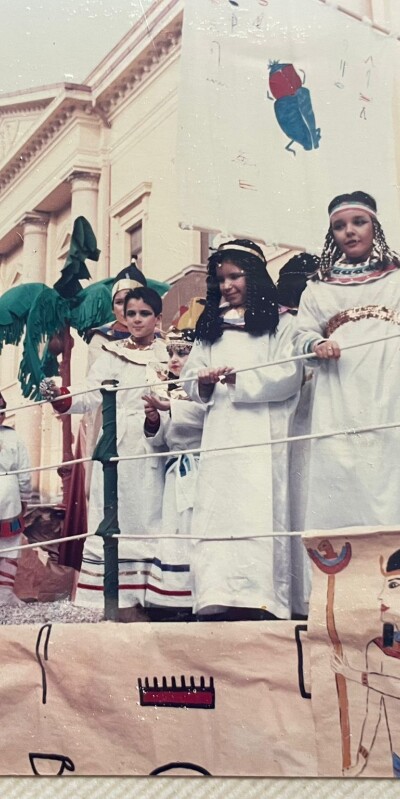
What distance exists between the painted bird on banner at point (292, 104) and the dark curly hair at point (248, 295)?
407mm

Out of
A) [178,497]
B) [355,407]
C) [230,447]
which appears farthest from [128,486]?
[355,407]

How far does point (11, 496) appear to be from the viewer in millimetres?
3016

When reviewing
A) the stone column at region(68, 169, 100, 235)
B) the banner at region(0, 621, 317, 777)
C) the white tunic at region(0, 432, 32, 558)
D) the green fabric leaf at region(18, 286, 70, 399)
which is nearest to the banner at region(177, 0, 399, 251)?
the stone column at region(68, 169, 100, 235)

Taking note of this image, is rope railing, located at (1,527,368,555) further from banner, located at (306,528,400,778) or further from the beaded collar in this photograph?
the beaded collar

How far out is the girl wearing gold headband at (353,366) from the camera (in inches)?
104

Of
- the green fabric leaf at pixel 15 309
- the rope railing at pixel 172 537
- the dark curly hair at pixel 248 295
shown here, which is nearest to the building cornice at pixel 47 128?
the green fabric leaf at pixel 15 309

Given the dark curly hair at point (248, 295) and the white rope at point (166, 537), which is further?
the dark curly hair at point (248, 295)

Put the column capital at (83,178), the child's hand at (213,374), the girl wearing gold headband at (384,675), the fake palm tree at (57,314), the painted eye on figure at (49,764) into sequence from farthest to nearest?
the column capital at (83,178) < the fake palm tree at (57,314) < the child's hand at (213,374) < the painted eye on figure at (49,764) < the girl wearing gold headband at (384,675)

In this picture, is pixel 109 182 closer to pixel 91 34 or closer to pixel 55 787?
pixel 91 34

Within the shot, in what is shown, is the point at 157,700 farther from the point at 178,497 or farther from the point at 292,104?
the point at 292,104

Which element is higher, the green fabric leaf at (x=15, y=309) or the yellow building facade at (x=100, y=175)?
the yellow building facade at (x=100, y=175)

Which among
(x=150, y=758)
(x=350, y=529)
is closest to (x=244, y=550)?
(x=350, y=529)

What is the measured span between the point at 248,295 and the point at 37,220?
84 cm

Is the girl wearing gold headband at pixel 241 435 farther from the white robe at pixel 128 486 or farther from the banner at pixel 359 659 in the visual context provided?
the banner at pixel 359 659
